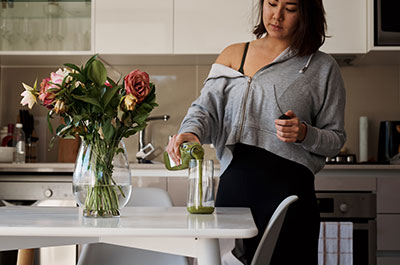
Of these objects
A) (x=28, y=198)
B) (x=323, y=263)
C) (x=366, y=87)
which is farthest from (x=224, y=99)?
(x=366, y=87)

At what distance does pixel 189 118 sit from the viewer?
5.41 feet

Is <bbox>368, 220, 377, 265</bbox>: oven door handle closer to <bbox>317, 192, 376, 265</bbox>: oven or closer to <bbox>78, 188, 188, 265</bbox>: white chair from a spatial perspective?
<bbox>317, 192, 376, 265</bbox>: oven

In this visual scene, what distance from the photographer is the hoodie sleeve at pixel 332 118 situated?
1.66m

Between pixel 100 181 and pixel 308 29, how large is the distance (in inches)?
30.9

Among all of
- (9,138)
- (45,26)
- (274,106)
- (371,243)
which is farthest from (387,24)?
(9,138)

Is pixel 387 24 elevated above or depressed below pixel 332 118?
above

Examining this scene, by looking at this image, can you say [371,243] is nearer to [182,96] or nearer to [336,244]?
[336,244]

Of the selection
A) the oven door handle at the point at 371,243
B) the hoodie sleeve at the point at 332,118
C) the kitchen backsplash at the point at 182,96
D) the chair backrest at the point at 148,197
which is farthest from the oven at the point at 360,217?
the hoodie sleeve at the point at 332,118

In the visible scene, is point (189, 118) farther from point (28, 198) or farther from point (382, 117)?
point (382, 117)

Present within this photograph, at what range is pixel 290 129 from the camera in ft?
4.96

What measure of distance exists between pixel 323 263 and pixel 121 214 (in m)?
1.72

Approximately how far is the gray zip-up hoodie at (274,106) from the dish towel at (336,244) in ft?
4.28

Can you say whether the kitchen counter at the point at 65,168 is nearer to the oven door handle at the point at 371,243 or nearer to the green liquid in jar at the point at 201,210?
the oven door handle at the point at 371,243

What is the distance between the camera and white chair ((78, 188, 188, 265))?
1.92 metres
